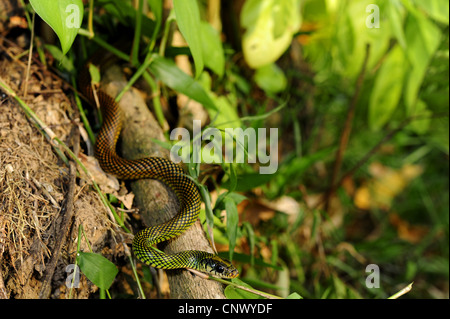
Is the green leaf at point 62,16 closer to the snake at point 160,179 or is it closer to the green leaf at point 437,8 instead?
the snake at point 160,179

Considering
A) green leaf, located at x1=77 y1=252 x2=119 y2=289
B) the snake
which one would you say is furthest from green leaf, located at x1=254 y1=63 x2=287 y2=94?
green leaf, located at x1=77 y1=252 x2=119 y2=289

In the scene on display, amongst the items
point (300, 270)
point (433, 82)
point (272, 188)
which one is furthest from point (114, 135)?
point (433, 82)

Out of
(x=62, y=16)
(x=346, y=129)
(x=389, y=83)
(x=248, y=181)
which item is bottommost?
(x=248, y=181)

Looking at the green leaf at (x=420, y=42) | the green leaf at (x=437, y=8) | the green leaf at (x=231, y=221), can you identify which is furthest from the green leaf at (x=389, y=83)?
the green leaf at (x=231, y=221)

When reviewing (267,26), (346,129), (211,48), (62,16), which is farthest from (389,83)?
(62,16)

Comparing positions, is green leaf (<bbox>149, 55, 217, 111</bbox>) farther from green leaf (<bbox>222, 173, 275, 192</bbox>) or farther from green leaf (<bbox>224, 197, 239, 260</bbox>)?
green leaf (<bbox>224, 197, 239, 260</bbox>)

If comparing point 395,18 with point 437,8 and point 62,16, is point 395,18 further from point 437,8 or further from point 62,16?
point 62,16

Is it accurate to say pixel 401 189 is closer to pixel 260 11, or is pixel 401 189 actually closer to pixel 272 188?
pixel 272 188
